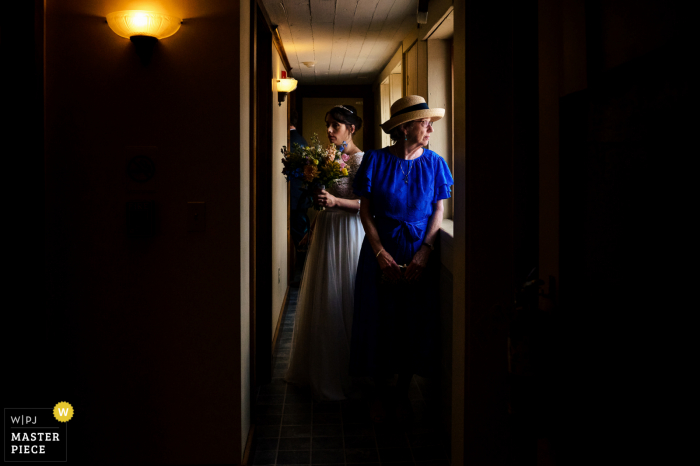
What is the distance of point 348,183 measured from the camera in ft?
10.6

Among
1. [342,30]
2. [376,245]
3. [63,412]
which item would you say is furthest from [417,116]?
[63,412]

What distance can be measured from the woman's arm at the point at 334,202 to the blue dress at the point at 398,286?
1.14ft

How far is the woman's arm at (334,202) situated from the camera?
3.12 metres

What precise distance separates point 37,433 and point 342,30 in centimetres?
344

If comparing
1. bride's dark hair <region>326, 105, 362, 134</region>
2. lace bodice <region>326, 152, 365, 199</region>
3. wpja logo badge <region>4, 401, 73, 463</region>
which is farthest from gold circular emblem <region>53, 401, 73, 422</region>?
bride's dark hair <region>326, 105, 362, 134</region>

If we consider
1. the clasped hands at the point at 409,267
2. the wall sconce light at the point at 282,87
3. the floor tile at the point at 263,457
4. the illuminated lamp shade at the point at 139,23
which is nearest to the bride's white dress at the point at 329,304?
the clasped hands at the point at 409,267

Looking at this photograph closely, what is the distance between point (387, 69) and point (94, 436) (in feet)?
15.1

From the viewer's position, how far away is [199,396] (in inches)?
83.3

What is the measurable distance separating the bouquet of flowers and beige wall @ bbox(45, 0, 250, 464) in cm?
100

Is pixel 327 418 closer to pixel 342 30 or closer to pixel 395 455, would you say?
pixel 395 455
